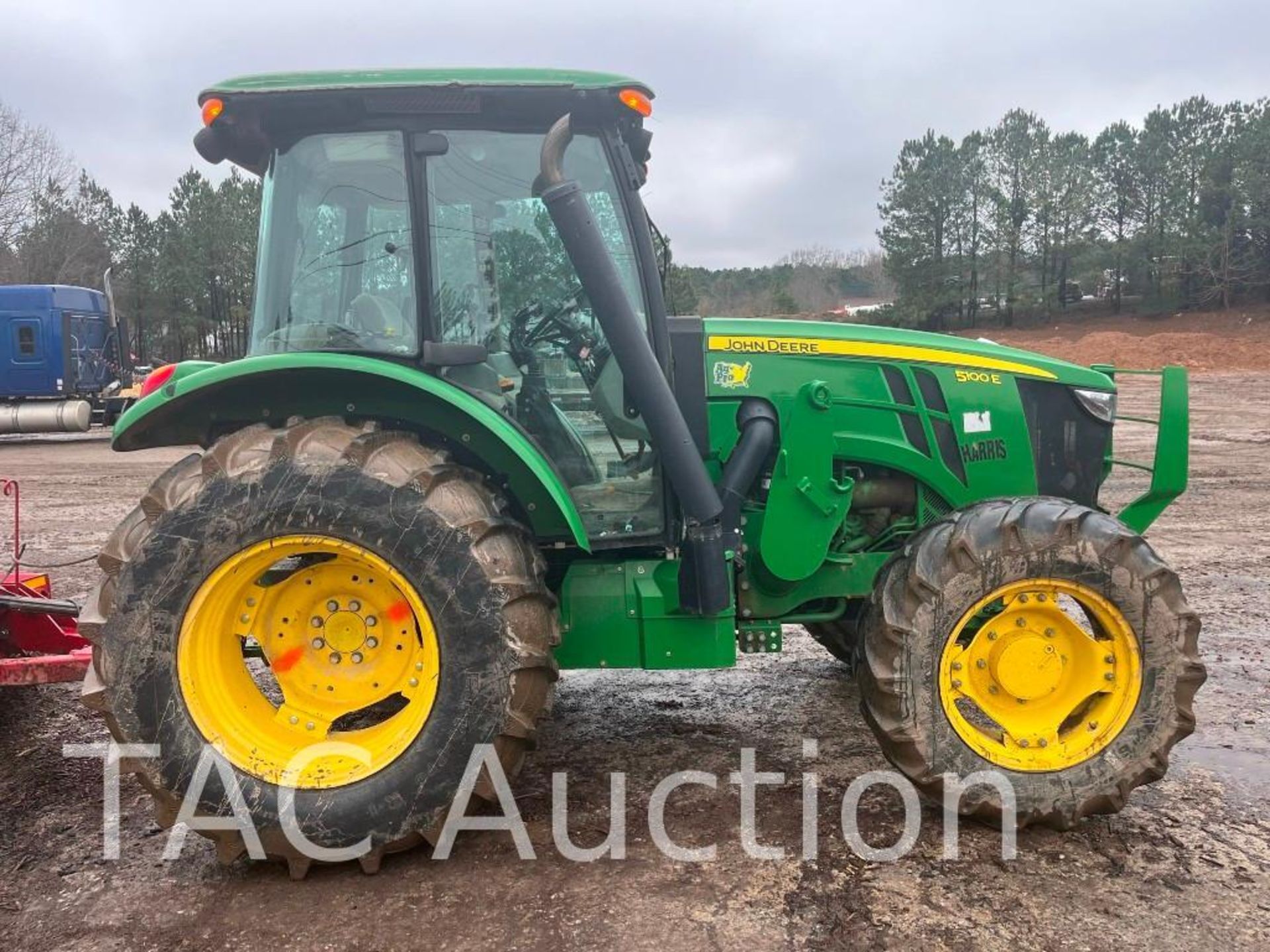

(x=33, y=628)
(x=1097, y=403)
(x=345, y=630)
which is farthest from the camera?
(x=33, y=628)

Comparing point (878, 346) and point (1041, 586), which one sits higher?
point (878, 346)

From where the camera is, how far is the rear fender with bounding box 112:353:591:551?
297cm

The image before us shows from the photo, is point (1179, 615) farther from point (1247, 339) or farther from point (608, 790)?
point (1247, 339)

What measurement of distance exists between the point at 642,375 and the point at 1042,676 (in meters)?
1.72

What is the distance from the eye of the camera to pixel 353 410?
3.17m

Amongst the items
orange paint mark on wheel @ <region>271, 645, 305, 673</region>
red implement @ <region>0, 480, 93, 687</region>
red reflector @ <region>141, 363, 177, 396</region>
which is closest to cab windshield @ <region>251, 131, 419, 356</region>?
red reflector @ <region>141, 363, 177, 396</region>

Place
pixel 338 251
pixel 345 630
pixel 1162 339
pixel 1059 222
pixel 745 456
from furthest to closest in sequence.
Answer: pixel 1059 222
pixel 1162 339
pixel 745 456
pixel 338 251
pixel 345 630

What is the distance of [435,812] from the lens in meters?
2.92

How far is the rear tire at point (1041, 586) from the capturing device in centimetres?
318

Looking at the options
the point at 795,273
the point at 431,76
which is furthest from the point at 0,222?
the point at 431,76

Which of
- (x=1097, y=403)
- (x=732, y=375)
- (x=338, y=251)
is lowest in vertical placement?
(x=1097, y=403)

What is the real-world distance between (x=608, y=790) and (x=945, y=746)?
1217mm

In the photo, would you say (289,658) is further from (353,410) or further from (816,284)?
(816,284)
